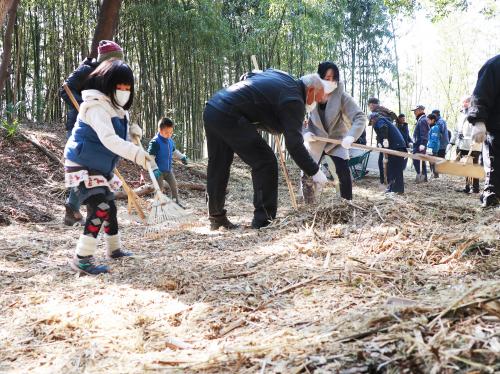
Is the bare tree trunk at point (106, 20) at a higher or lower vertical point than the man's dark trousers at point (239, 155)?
higher

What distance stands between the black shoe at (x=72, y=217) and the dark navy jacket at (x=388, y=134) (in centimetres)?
425

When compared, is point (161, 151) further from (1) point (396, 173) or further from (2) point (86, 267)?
(2) point (86, 267)

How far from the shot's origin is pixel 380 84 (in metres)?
15.1

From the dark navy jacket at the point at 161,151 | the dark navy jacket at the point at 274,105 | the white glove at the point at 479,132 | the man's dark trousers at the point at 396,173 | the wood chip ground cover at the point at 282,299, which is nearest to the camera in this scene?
the wood chip ground cover at the point at 282,299

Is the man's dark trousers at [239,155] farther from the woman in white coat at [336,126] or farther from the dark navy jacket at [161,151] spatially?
the dark navy jacket at [161,151]

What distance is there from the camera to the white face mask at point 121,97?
2832 mm

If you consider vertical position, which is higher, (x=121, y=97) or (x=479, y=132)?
(x=121, y=97)

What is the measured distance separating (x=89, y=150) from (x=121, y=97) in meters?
0.35

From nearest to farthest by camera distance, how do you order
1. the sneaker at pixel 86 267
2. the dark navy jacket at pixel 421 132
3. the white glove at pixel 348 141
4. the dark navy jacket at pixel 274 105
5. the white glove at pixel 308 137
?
the sneaker at pixel 86 267 → the dark navy jacket at pixel 274 105 → the white glove at pixel 348 141 → the white glove at pixel 308 137 → the dark navy jacket at pixel 421 132

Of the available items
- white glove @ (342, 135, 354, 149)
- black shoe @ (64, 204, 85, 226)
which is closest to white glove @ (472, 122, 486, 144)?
white glove @ (342, 135, 354, 149)

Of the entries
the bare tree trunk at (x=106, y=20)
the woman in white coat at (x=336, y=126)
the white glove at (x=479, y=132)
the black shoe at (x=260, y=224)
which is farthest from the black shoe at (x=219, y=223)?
the bare tree trunk at (x=106, y=20)

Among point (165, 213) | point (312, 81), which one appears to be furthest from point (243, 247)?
point (312, 81)

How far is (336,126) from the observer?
5055mm

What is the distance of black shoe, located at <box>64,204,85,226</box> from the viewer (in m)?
4.69
